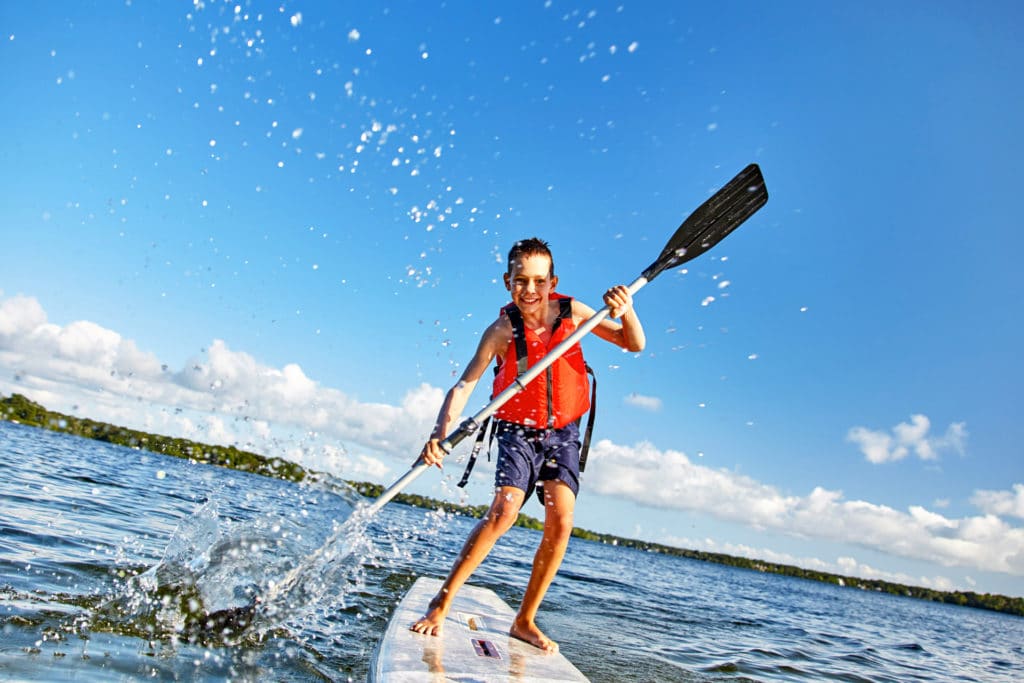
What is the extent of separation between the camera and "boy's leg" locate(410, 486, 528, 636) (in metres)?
3.76

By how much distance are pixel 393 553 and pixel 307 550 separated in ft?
18.8

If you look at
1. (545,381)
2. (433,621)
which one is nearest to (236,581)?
(433,621)

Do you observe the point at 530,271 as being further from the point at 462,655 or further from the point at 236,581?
the point at 236,581

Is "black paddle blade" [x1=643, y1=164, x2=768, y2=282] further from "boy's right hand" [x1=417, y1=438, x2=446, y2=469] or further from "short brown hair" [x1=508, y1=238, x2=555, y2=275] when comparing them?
"boy's right hand" [x1=417, y1=438, x2=446, y2=469]

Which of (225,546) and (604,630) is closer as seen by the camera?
(225,546)

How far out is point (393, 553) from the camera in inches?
418

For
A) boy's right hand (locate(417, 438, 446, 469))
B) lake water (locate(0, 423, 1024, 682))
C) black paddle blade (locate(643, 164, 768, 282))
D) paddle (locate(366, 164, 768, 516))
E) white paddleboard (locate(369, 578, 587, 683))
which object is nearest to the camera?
white paddleboard (locate(369, 578, 587, 683))

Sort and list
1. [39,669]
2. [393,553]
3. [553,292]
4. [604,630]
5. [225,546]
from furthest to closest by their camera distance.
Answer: [393,553] < [604,630] < [225,546] < [553,292] < [39,669]

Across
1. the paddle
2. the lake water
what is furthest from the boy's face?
the lake water

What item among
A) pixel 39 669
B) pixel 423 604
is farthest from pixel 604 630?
pixel 39 669

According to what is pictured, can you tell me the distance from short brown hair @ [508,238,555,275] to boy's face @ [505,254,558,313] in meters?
0.02

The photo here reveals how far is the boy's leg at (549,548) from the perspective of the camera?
3.99 meters

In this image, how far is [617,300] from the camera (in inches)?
149

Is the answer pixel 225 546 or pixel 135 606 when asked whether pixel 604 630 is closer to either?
pixel 225 546
